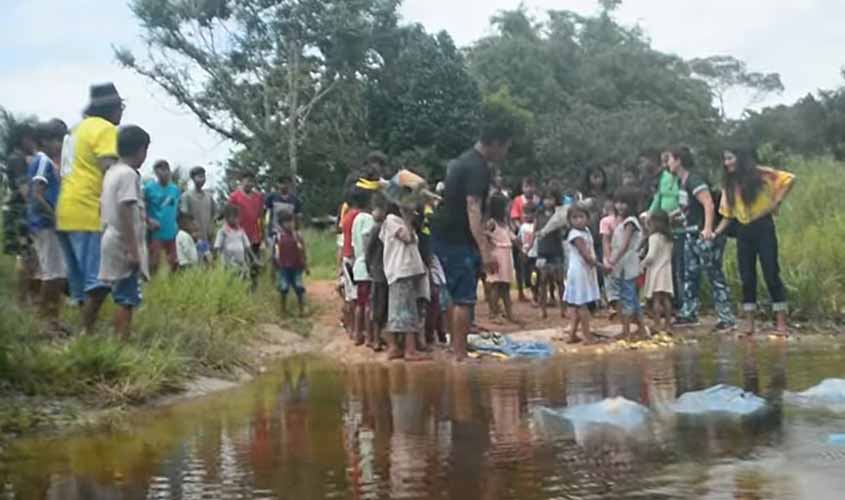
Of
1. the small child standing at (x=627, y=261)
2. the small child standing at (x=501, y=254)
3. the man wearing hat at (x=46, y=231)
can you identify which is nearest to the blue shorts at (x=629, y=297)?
the small child standing at (x=627, y=261)

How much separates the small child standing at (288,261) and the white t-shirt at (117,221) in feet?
19.7

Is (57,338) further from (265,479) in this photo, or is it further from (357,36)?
(357,36)

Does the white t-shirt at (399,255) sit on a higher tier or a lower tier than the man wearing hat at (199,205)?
lower

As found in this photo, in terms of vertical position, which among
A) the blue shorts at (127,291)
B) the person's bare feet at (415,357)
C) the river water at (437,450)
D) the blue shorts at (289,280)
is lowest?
the river water at (437,450)

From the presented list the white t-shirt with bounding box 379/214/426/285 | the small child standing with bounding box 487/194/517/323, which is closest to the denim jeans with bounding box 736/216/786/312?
the small child standing with bounding box 487/194/517/323

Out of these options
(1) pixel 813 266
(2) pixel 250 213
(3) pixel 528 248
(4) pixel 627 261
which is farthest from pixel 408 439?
(2) pixel 250 213

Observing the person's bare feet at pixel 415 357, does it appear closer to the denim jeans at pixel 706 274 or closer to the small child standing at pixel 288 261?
the denim jeans at pixel 706 274

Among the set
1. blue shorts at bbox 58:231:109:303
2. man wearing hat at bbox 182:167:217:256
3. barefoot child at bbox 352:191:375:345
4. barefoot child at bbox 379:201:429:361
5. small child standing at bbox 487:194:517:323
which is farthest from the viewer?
man wearing hat at bbox 182:167:217:256

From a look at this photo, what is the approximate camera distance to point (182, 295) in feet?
36.6

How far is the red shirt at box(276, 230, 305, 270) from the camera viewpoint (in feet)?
46.2

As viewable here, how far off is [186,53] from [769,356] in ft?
98.3

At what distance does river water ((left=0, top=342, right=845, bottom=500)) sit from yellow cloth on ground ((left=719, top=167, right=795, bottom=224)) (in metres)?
3.24

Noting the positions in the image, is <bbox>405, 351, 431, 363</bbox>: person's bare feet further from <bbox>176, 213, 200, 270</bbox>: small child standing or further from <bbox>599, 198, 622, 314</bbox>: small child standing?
<bbox>176, 213, 200, 270</bbox>: small child standing

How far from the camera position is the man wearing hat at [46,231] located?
30.1 feet
